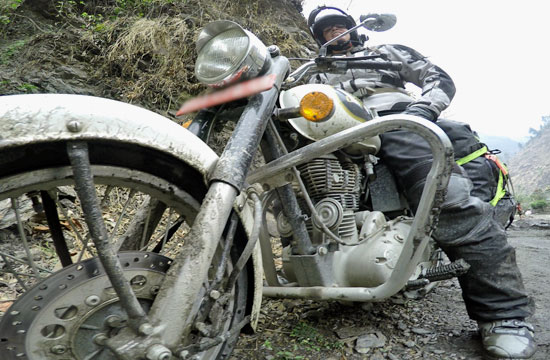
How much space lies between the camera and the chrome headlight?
1226mm

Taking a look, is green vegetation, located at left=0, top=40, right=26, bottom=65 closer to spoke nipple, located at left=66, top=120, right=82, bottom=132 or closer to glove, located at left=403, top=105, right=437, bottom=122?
spoke nipple, located at left=66, top=120, right=82, bottom=132

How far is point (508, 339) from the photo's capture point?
155 cm

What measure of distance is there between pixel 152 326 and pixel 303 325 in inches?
45.5

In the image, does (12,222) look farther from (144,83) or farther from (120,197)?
(144,83)

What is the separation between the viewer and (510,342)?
1.54m

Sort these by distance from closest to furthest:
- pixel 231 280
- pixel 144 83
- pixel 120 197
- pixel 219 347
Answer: pixel 231 280 < pixel 219 347 < pixel 120 197 < pixel 144 83

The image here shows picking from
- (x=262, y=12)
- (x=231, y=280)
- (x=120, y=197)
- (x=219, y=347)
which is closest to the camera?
(x=231, y=280)

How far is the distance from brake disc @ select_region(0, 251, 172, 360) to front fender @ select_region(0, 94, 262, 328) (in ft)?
1.03

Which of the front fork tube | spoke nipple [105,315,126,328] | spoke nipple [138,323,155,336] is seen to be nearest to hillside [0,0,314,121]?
the front fork tube

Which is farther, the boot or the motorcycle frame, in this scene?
Result: the boot

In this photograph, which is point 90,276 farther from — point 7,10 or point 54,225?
point 7,10

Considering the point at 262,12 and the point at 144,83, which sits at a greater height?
the point at 262,12

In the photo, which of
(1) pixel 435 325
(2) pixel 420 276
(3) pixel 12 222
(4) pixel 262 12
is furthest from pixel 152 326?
(4) pixel 262 12

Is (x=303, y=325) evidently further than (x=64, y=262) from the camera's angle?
Yes
